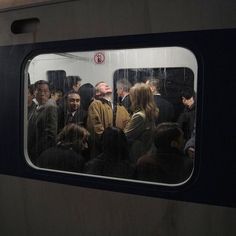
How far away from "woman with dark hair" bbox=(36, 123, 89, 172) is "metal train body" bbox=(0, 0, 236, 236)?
0.05m

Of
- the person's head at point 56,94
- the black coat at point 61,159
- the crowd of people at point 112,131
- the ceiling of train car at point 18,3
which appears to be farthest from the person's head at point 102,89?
the ceiling of train car at point 18,3

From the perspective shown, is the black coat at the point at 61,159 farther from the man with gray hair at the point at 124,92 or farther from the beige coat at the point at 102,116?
the man with gray hair at the point at 124,92

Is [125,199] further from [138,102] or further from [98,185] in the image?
[138,102]

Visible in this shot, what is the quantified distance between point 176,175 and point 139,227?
32 cm

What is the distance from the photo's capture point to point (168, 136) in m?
1.65

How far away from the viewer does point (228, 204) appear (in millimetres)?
1497

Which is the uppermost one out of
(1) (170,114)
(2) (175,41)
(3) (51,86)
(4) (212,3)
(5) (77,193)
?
(4) (212,3)

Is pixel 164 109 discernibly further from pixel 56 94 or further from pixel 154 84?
pixel 56 94

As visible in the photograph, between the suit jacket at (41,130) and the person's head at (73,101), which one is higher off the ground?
the person's head at (73,101)

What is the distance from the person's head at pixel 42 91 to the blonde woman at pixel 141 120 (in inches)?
20.7

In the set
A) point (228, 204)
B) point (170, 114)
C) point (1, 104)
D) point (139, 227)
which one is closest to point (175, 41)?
point (170, 114)

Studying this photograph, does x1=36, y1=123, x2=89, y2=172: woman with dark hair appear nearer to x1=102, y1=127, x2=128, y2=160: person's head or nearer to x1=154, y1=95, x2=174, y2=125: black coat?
x1=102, y1=127, x2=128, y2=160: person's head

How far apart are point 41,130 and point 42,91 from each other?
8.8 inches

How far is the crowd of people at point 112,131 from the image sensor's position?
1.64m
